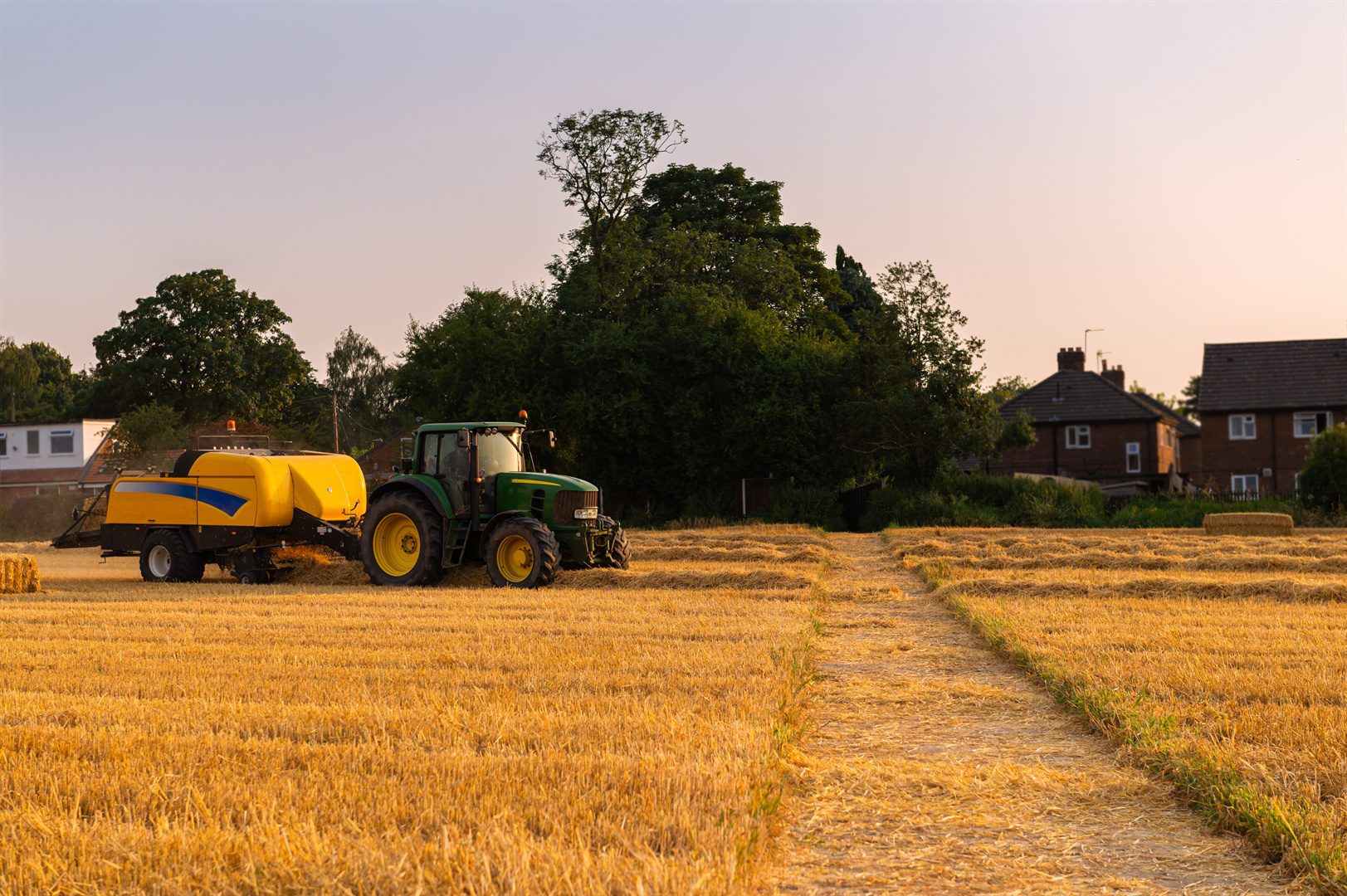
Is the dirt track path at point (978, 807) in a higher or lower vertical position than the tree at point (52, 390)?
lower

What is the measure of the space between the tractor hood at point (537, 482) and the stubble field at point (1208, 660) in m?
5.24

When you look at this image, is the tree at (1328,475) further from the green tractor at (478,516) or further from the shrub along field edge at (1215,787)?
the shrub along field edge at (1215,787)

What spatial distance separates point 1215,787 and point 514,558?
12.6m

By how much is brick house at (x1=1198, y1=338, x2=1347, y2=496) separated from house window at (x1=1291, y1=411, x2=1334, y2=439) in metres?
0.04

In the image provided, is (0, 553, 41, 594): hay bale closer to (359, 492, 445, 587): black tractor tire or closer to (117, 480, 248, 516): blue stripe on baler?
(117, 480, 248, 516): blue stripe on baler

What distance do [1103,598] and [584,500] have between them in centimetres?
717

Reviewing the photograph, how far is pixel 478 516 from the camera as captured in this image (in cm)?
1761

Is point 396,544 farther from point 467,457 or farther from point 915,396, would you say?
point 915,396

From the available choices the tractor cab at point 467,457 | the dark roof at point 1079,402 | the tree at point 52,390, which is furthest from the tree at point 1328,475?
the tree at point 52,390

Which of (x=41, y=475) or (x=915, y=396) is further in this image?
(x=41, y=475)

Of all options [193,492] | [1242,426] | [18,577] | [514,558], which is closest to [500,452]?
[514,558]

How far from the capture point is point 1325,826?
199 inches

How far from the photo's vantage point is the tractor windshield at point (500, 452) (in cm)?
1789

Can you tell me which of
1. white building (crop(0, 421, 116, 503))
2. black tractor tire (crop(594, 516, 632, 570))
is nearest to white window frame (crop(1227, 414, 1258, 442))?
black tractor tire (crop(594, 516, 632, 570))
